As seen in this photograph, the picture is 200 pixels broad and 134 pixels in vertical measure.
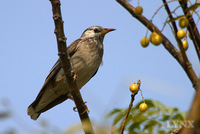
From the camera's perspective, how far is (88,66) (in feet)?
16.2

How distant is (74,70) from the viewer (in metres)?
4.81

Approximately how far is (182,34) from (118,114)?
70.1 inches

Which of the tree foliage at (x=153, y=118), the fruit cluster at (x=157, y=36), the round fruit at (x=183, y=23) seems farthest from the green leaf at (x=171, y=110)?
the round fruit at (x=183, y=23)

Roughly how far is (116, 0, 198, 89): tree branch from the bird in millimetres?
2768

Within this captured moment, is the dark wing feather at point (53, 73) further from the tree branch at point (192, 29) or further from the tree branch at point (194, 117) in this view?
the tree branch at point (194, 117)

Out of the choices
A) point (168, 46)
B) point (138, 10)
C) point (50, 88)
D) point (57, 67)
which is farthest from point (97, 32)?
point (168, 46)

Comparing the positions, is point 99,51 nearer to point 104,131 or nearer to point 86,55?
point 86,55

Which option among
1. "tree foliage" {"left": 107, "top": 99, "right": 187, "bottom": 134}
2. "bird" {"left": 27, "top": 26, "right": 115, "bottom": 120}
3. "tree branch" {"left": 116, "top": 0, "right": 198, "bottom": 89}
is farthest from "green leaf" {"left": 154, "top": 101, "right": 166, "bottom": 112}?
"bird" {"left": 27, "top": 26, "right": 115, "bottom": 120}

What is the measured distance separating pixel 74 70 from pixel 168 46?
312 centimetres

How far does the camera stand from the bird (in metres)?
4.90

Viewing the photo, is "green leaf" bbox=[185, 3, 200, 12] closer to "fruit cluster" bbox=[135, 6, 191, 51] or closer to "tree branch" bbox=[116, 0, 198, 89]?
"fruit cluster" bbox=[135, 6, 191, 51]

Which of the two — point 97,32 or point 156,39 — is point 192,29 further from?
point 97,32

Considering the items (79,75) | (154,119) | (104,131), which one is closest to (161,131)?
(154,119)

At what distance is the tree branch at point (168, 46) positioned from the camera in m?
1.57
